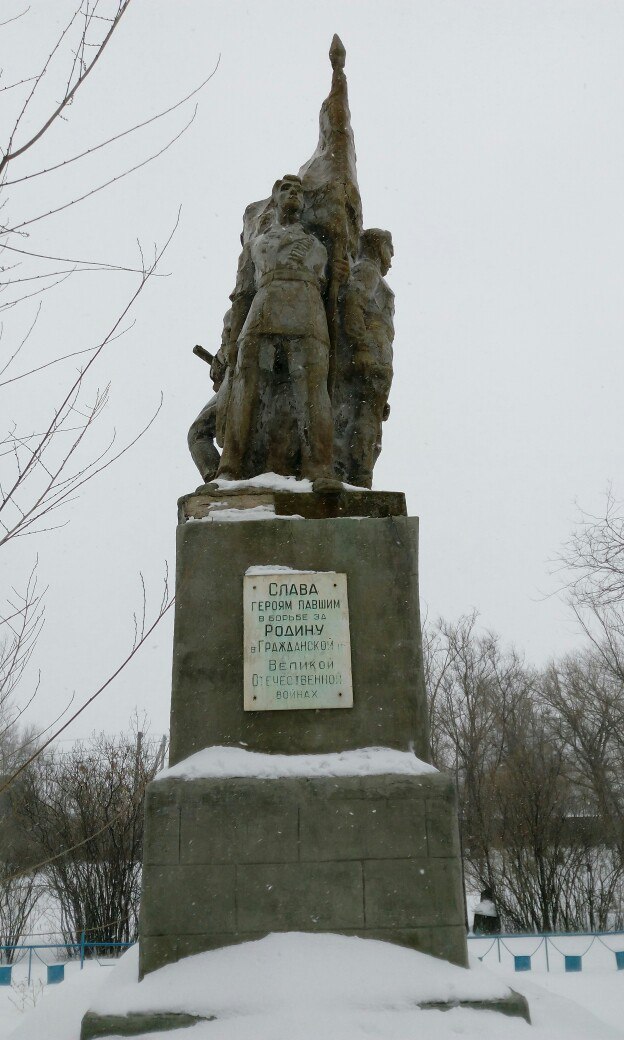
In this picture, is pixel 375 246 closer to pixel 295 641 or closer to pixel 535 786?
pixel 295 641

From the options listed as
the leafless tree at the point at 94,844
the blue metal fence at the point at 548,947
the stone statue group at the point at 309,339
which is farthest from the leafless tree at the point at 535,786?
the stone statue group at the point at 309,339

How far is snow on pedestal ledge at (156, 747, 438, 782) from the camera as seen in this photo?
3.84 metres

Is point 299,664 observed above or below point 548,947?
above

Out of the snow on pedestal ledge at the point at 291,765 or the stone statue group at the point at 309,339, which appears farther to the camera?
the stone statue group at the point at 309,339

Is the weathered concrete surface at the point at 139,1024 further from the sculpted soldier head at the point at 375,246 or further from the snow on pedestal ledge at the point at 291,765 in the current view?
the sculpted soldier head at the point at 375,246

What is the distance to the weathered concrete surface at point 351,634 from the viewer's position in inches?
160

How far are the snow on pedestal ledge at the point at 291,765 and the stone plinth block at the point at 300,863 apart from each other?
4 centimetres

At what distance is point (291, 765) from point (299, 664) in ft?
1.66

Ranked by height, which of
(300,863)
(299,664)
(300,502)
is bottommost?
(300,863)

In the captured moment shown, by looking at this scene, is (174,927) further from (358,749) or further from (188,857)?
(358,749)

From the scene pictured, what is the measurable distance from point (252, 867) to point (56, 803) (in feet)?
48.7

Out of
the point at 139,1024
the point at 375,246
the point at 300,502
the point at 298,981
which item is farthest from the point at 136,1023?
the point at 375,246

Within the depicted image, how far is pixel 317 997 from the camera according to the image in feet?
10.4

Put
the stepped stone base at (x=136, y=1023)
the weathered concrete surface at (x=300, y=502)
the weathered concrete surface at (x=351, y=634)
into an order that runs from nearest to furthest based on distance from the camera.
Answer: the stepped stone base at (x=136, y=1023), the weathered concrete surface at (x=351, y=634), the weathered concrete surface at (x=300, y=502)
